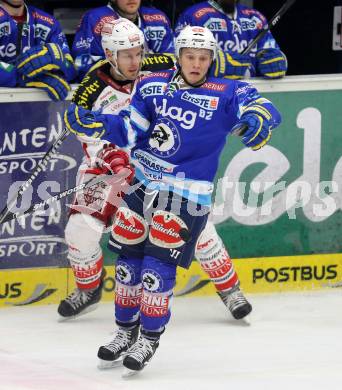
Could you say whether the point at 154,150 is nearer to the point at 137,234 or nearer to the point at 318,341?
the point at 137,234

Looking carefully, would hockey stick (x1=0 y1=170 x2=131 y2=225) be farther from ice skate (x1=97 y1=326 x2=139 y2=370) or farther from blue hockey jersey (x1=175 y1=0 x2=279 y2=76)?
blue hockey jersey (x1=175 y1=0 x2=279 y2=76)

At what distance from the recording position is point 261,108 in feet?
20.8

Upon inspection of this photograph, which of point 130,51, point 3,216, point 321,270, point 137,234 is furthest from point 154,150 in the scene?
point 321,270

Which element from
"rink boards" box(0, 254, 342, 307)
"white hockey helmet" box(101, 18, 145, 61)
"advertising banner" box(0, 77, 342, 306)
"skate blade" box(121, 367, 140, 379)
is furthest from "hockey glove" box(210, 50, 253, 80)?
"skate blade" box(121, 367, 140, 379)

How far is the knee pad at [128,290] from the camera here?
659 cm

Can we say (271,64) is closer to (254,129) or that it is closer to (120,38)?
(120,38)

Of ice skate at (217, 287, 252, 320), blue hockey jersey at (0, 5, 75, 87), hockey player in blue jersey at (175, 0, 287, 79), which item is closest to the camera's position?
ice skate at (217, 287, 252, 320)

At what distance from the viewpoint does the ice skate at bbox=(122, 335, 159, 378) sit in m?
6.35

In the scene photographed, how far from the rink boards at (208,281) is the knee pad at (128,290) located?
1084 millimetres

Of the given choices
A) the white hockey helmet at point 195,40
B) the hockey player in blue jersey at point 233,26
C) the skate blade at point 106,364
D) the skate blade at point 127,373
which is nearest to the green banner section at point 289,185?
the hockey player in blue jersey at point 233,26

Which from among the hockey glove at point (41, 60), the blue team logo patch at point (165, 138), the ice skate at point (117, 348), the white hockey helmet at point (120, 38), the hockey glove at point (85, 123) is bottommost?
the ice skate at point (117, 348)

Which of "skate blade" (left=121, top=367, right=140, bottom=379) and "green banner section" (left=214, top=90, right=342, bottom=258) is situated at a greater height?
"green banner section" (left=214, top=90, right=342, bottom=258)

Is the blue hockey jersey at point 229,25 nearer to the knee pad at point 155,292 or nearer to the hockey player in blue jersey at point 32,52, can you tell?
the hockey player in blue jersey at point 32,52

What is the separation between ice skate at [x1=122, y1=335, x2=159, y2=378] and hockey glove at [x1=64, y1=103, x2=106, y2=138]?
3.17ft
